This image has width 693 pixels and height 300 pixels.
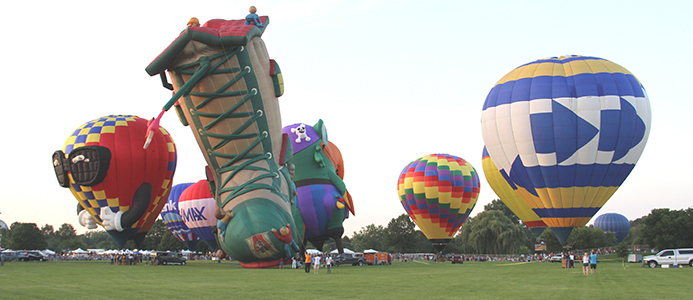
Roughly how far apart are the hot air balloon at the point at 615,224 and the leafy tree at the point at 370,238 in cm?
3568

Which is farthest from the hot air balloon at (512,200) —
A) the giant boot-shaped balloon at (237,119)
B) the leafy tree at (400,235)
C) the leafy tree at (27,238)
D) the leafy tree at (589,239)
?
the leafy tree at (27,238)

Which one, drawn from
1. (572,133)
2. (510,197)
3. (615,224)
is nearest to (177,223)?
(510,197)

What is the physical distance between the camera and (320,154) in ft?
87.1

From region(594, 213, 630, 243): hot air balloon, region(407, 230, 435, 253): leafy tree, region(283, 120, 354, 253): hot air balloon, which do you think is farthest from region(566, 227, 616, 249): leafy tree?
region(283, 120, 354, 253): hot air balloon

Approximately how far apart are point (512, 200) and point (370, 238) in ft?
217

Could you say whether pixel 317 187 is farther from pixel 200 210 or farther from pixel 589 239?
pixel 589 239

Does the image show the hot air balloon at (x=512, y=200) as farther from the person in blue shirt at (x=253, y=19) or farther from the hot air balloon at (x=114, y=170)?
the hot air balloon at (x=114, y=170)

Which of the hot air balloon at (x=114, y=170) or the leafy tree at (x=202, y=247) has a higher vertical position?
the hot air balloon at (x=114, y=170)

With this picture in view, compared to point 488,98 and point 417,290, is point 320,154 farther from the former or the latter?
point 417,290

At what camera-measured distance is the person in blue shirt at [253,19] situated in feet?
60.9

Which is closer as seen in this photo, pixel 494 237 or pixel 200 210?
pixel 200 210

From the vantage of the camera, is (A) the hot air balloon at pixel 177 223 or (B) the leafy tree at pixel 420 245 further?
(B) the leafy tree at pixel 420 245

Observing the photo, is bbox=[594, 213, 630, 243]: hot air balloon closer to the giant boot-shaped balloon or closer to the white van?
the white van

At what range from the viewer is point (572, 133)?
81.0 feet
